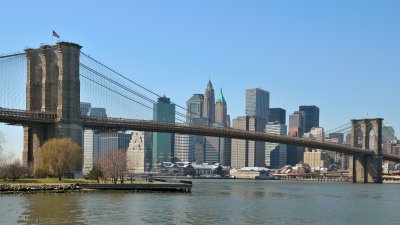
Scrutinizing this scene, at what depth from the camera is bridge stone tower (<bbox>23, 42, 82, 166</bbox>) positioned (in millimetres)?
74500

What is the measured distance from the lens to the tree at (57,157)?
66688 millimetres

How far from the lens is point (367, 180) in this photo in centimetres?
12669

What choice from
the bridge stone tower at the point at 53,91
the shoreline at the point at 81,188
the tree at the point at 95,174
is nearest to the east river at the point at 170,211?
the shoreline at the point at 81,188

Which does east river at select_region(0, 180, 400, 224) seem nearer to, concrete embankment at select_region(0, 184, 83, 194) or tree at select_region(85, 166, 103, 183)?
concrete embankment at select_region(0, 184, 83, 194)

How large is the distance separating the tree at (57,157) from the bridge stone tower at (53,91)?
18.4ft

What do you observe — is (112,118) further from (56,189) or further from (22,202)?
(22,202)

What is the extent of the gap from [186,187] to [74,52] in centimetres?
2254

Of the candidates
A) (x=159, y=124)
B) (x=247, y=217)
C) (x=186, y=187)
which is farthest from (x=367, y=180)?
(x=247, y=217)

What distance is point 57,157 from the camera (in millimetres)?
66750

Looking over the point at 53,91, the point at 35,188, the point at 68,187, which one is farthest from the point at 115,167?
the point at 53,91

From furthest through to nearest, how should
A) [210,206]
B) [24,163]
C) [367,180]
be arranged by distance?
1. [367,180]
2. [24,163]
3. [210,206]

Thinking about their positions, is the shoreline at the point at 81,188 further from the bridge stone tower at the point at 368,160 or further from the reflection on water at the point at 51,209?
the bridge stone tower at the point at 368,160

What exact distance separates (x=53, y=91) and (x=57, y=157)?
1268 cm

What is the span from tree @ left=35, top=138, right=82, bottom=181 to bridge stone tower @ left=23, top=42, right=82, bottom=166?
5613mm
